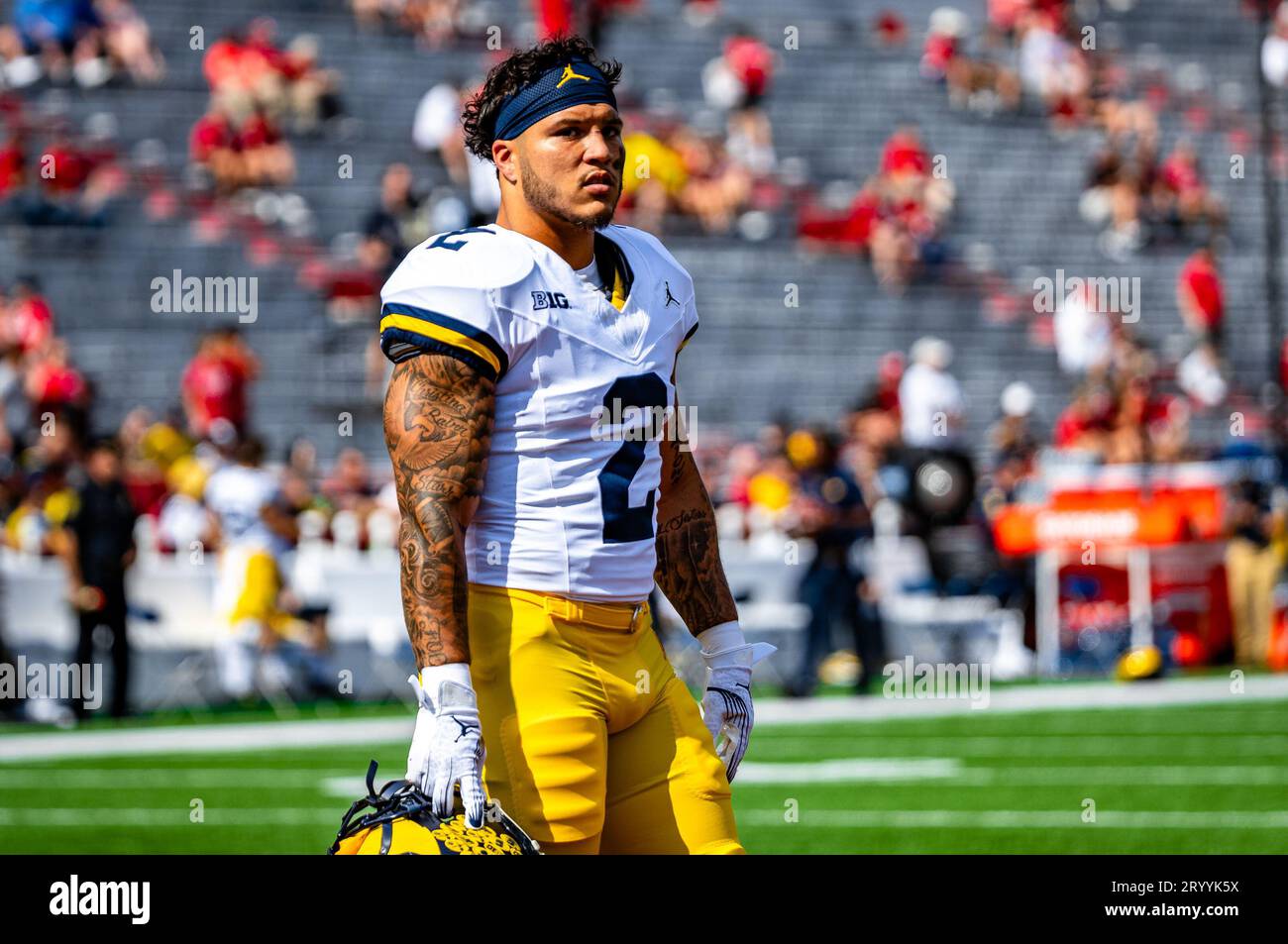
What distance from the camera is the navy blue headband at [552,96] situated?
12.9 feet

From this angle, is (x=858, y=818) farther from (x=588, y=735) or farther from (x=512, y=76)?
(x=512, y=76)

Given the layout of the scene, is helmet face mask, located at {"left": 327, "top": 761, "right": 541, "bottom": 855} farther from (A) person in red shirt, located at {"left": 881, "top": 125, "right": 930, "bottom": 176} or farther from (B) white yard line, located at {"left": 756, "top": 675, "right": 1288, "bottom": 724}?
(A) person in red shirt, located at {"left": 881, "top": 125, "right": 930, "bottom": 176}

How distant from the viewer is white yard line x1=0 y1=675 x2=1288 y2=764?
11781 mm

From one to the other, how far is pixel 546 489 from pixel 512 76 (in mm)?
787

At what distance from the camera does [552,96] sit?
12.9ft

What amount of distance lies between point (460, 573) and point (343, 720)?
30.9 ft

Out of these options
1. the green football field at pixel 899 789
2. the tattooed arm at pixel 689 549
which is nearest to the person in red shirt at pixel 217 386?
the green football field at pixel 899 789

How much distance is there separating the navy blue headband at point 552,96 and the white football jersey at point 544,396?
7.9 inches

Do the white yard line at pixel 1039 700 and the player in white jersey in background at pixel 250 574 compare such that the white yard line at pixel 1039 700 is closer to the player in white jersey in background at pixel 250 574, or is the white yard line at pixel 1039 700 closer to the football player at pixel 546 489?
the player in white jersey in background at pixel 250 574

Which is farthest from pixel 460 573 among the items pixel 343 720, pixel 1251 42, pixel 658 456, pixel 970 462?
pixel 1251 42

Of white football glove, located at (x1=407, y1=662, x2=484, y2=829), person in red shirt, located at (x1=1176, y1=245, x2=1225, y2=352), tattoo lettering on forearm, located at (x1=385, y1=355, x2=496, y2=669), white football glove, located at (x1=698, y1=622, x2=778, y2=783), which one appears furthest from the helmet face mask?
person in red shirt, located at (x1=1176, y1=245, x2=1225, y2=352)

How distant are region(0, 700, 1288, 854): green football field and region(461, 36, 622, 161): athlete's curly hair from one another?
427 centimetres

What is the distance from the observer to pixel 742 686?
438 centimetres
